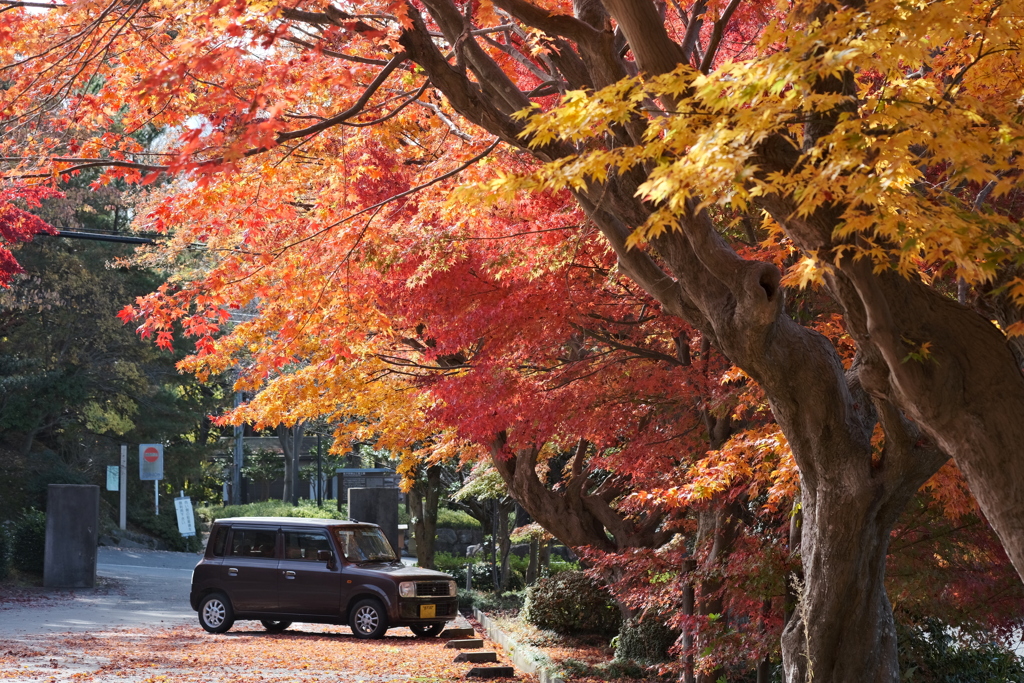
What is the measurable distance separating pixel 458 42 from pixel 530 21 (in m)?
0.68

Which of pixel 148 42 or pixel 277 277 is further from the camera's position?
pixel 277 277

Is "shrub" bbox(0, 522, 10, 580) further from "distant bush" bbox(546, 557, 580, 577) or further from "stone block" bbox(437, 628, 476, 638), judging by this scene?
"distant bush" bbox(546, 557, 580, 577)

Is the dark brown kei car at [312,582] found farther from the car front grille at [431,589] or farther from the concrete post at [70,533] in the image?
the concrete post at [70,533]

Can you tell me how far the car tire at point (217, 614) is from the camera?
16031 millimetres

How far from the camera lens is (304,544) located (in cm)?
1616

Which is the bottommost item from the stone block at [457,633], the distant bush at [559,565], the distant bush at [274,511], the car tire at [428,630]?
the stone block at [457,633]

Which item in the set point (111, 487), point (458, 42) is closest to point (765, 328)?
point (458, 42)

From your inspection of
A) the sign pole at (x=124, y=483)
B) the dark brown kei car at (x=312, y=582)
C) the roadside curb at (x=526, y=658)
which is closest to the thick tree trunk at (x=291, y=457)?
the sign pole at (x=124, y=483)

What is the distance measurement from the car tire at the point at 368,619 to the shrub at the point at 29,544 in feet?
34.8

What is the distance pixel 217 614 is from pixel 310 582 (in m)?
1.77

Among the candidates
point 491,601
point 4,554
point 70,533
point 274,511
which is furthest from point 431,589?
point 274,511

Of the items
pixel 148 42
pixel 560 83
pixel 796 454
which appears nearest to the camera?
pixel 796 454

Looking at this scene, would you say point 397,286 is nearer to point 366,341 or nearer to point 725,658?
point 366,341

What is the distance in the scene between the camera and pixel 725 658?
27.5ft
